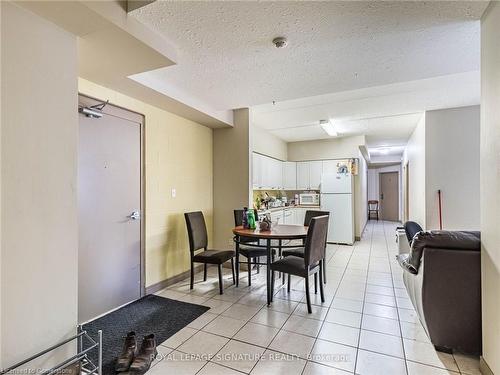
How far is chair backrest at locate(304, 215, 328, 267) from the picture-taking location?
2711 mm

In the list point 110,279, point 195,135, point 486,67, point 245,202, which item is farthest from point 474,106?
point 110,279

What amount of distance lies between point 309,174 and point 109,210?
4.94 m

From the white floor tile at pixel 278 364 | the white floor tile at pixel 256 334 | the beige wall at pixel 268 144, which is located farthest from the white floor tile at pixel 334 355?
the beige wall at pixel 268 144

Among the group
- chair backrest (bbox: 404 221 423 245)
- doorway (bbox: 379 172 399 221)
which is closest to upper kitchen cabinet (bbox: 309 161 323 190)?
chair backrest (bbox: 404 221 423 245)

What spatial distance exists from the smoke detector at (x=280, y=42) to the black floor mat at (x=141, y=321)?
2606mm

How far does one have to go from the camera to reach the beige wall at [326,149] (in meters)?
6.27

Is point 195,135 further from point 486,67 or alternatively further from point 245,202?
point 486,67

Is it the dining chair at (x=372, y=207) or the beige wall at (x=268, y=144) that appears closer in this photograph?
the beige wall at (x=268, y=144)

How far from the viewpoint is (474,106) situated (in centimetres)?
425

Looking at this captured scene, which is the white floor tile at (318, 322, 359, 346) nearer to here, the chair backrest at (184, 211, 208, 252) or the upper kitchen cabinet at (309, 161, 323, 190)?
the chair backrest at (184, 211, 208, 252)

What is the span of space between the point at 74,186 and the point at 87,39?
1.01 m

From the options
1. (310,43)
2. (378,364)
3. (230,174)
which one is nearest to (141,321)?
(378,364)

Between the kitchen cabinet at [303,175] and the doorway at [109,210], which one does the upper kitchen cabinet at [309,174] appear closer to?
the kitchen cabinet at [303,175]

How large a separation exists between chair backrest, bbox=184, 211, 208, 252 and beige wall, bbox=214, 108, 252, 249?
0.64 m
